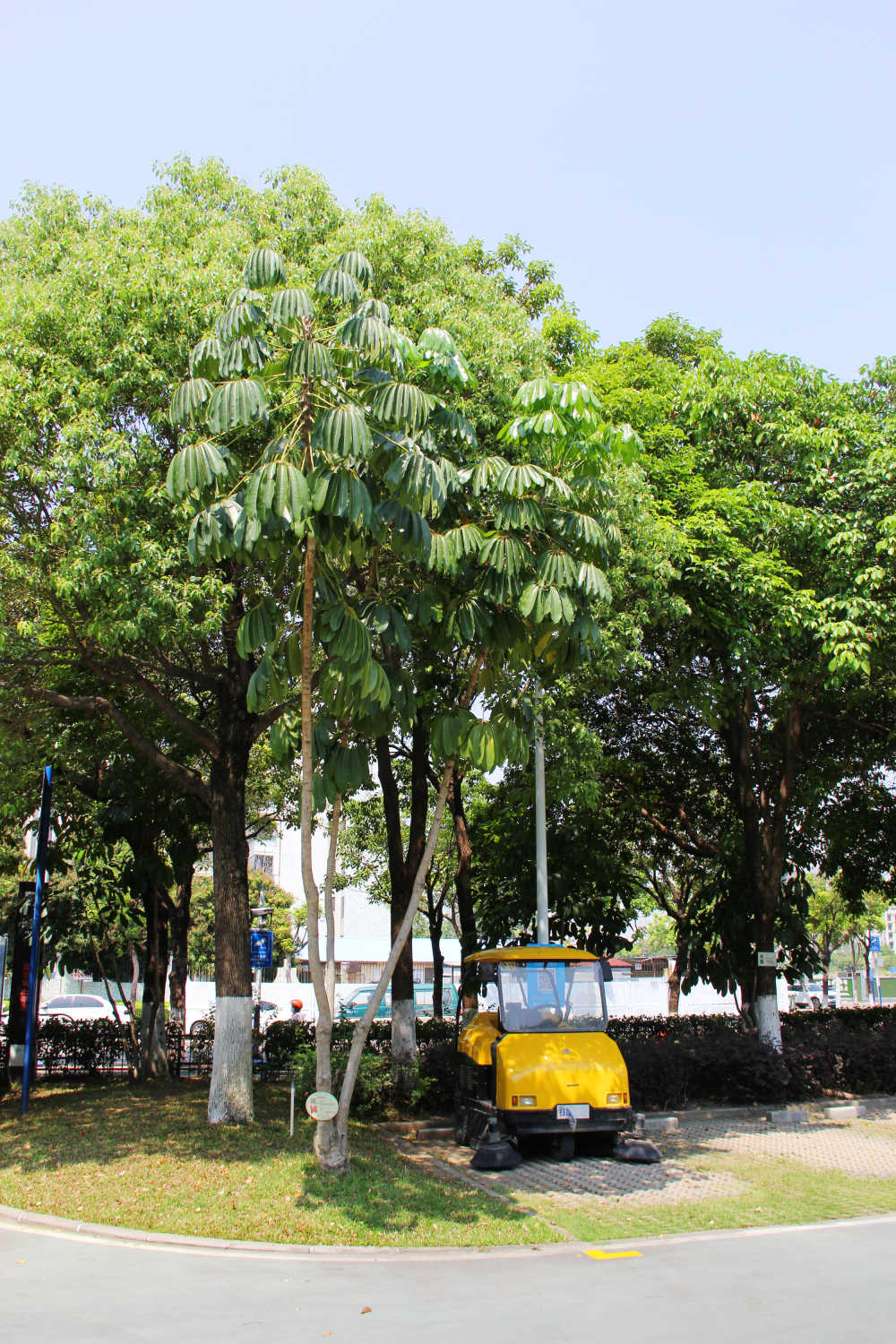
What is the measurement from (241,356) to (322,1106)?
679 cm

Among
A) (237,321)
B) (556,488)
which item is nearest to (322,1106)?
(556,488)

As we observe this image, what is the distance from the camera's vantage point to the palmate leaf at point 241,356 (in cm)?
885

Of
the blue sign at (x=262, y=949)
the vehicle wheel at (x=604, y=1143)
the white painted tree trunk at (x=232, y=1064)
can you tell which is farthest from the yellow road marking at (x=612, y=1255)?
the blue sign at (x=262, y=949)

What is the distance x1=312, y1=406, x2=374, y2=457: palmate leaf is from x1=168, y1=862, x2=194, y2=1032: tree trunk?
11.0m

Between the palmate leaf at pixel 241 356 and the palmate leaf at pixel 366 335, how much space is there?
29.8 inches

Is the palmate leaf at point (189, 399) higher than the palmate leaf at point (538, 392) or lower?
lower

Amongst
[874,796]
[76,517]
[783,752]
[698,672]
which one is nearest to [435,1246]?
[76,517]

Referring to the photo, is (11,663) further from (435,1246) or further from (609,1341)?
(609,1341)

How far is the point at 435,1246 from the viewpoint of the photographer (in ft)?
26.3

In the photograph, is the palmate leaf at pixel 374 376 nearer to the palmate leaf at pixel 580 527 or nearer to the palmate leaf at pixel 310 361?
the palmate leaf at pixel 310 361

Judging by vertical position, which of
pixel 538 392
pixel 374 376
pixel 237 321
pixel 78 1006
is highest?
pixel 237 321

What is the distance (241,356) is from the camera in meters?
8.85

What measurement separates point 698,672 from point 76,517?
33.8ft

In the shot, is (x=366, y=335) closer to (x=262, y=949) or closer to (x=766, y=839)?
(x=262, y=949)
